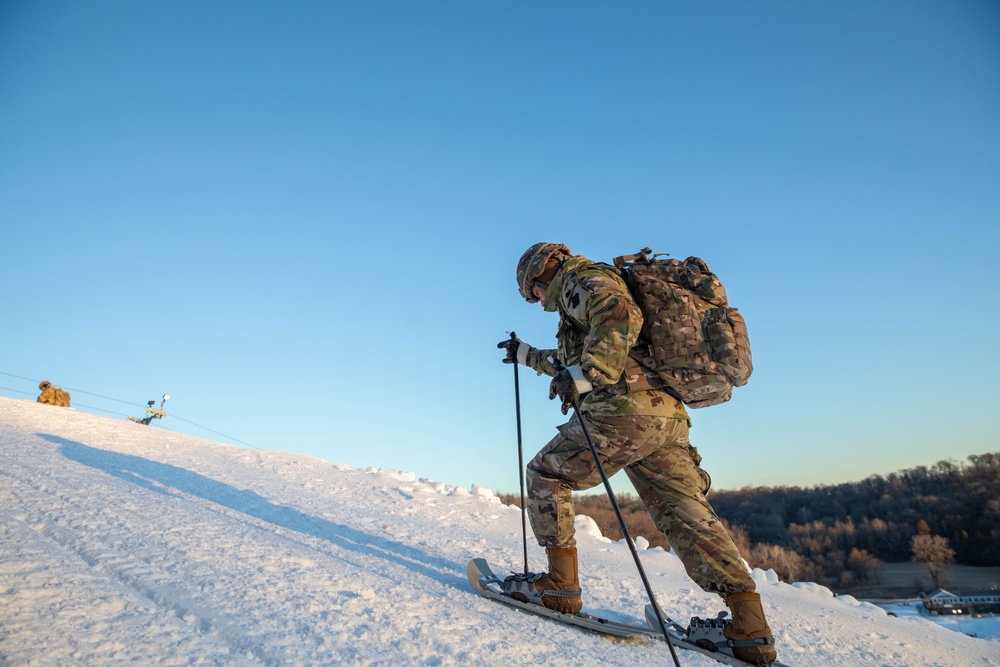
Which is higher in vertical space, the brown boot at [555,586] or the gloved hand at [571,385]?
the gloved hand at [571,385]

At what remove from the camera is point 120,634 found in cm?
225

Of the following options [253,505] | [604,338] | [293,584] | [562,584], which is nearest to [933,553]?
[562,584]

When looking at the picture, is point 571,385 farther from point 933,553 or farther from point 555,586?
point 933,553

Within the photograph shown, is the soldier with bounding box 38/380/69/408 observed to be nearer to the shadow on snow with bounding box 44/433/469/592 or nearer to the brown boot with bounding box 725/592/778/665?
the shadow on snow with bounding box 44/433/469/592

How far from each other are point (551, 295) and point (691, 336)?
3.31 ft

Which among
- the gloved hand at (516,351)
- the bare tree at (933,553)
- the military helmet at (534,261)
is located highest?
the military helmet at (534,261)

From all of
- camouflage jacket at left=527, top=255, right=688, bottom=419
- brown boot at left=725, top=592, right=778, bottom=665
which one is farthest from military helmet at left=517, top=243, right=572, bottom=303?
brown boot at left=725, top=592, right=778, bottom=665

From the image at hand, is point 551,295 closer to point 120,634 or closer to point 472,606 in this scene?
point 472,606

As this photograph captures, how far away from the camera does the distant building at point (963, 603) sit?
164ft

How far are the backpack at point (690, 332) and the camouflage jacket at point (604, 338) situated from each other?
0.13m

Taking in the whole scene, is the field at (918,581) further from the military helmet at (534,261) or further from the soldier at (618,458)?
the military helmet at (534,261)

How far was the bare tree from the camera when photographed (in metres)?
66.5

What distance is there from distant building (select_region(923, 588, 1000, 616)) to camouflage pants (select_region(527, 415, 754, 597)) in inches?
2450

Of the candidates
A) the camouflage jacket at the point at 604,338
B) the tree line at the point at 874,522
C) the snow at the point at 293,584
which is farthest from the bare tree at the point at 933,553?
the camouflage jacket at the point at 604,338
